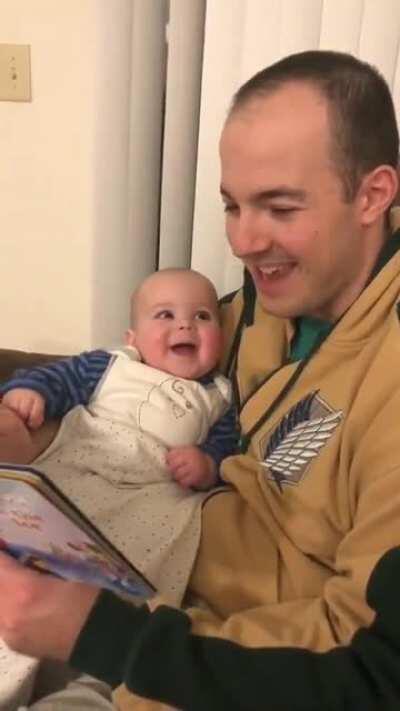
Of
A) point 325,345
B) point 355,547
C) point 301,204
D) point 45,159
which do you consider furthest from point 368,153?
point 45,159

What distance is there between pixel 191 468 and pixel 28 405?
0.28m

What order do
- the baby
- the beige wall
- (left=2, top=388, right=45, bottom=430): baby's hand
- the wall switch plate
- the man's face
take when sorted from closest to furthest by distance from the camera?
the man's face → the baby → (left=2, top=388, right=45, bottom=430): baby's hand → the beige wall → the wall switch plate

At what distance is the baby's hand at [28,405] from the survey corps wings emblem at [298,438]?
381mm

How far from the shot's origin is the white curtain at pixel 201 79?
4.84 feet

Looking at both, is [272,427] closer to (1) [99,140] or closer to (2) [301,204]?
(2) [301,204]

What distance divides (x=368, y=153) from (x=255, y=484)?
487 mm

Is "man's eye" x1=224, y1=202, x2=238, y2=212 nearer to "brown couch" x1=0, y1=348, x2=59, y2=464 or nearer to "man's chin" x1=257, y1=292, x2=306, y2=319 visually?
"man's chin" x1=257, y1=292, x2=306, y2=319

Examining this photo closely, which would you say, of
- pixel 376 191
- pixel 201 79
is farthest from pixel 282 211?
pixel 201 79

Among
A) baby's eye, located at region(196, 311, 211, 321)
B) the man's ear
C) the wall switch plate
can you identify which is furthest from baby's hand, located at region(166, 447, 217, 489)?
the wall switch plate

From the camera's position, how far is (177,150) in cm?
163

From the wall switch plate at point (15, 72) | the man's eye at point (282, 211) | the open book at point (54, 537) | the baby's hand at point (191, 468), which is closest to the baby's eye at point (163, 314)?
the baby's hand at point (191, 468)

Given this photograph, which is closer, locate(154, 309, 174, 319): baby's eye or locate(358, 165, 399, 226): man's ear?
locate(358, 165, 399, 226): man's ear

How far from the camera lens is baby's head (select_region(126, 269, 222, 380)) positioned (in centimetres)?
137

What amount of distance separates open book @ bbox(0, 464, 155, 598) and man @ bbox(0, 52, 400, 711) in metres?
0.03
